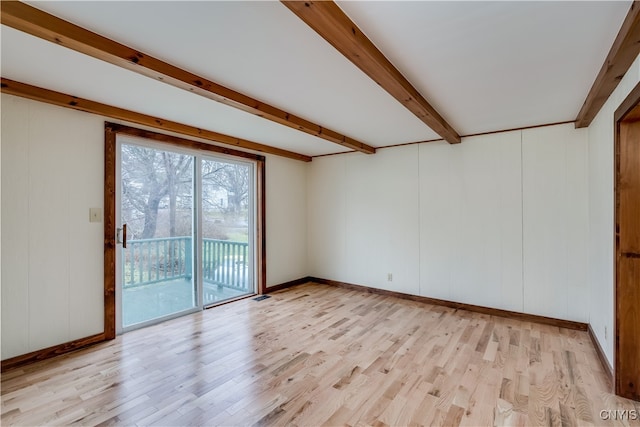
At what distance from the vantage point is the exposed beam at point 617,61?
5.07 feet

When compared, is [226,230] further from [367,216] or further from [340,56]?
[340,56]

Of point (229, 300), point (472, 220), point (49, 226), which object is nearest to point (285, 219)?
point (229, 300)

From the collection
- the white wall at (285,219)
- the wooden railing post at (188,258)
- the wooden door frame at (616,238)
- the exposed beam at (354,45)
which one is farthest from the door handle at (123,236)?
the wooden door frame at (616,238)

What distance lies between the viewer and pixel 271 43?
6.00 ft

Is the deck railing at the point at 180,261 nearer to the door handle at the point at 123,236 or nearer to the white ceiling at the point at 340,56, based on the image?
the door handle at the point at 123,236

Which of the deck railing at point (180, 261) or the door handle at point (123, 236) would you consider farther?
the deck railing at point (180, 261)

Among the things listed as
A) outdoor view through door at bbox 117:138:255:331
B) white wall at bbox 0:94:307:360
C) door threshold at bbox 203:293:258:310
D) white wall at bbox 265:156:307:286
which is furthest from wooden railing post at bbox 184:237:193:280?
white wall at bbox 265:156:307:286

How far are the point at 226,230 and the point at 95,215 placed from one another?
170cm

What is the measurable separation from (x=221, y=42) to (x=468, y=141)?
3.40 metres

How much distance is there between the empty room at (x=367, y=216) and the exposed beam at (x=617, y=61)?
0.06 feet

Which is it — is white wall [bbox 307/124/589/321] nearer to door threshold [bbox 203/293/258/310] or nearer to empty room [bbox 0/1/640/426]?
empty room [bbox 0/1/640/426]

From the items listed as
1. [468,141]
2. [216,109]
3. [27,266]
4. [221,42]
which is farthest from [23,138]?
[468,141]

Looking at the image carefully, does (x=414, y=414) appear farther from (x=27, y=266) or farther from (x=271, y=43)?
(x=27, y=266)

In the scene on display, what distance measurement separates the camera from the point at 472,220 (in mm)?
3998
